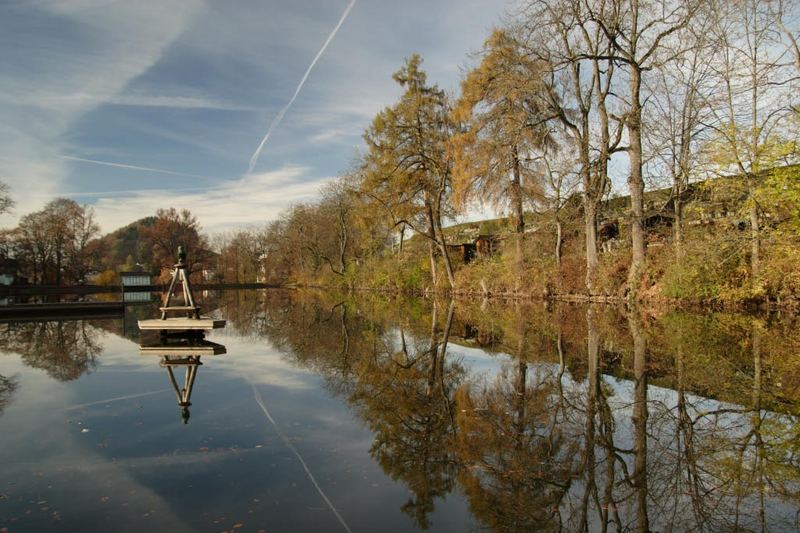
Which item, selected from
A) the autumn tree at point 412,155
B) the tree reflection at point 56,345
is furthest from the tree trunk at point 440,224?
the tree reflection at point 56,345

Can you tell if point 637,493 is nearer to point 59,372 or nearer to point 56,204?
point 59,372

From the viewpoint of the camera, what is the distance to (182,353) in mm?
12930

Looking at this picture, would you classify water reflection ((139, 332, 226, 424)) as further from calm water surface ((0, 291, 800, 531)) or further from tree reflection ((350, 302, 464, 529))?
tree reflection ((350, 302, 464, 529))

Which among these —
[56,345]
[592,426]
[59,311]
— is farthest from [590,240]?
[59,311]

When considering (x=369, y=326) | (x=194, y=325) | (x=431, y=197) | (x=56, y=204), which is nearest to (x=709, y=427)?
(x=194, y=325)

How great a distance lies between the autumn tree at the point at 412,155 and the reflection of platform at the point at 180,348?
22.1m

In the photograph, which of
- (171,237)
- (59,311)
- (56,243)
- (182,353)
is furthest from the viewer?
(171,237)

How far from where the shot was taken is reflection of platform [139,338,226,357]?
12.9 m

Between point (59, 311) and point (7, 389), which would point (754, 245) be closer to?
point (7, 389)

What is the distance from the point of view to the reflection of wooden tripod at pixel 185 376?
7797mm

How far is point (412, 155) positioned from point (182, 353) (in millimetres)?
24715

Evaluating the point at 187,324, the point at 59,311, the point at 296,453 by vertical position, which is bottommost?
the point at 296,453

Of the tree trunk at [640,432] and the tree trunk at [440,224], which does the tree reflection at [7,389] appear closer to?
the tree trunk at [640,432]

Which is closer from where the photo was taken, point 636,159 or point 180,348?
point 180,348
